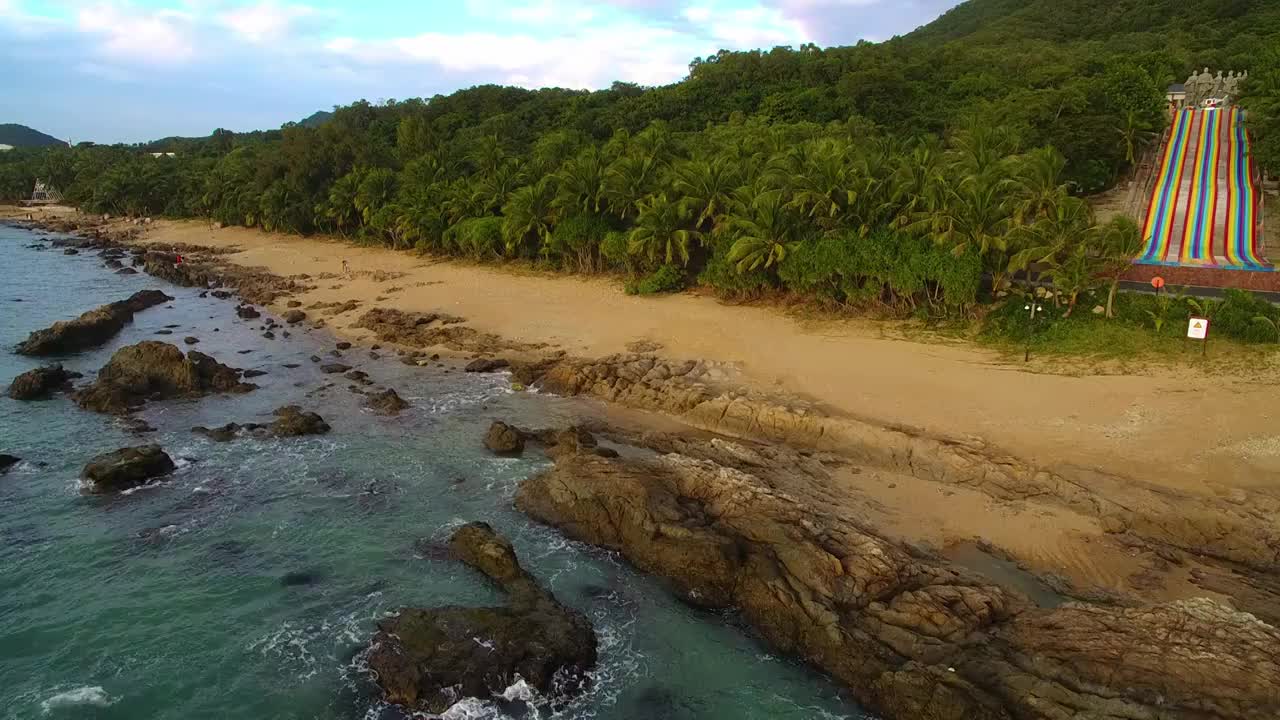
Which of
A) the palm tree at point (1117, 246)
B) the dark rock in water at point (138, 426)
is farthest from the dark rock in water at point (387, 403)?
the palm tree at point (1117, 246)

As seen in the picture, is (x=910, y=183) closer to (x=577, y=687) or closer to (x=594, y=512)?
(x=594, y=512)

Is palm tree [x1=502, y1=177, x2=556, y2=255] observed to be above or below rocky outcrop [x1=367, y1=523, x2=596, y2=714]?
above

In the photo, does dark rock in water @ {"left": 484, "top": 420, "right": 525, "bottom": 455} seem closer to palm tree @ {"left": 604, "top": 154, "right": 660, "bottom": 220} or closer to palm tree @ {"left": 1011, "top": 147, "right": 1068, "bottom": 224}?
palm tree @ {"left": 604, "top": 154, "right": 660, "bottom": 220}

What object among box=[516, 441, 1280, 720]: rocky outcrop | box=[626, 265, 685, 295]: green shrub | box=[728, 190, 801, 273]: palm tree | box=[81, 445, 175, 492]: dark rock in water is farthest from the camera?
box=[626, 265, 685, 295]: green shrub

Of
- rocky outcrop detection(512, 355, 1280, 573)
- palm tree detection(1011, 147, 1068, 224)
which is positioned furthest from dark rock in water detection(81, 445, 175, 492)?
palm tree detection(1011, 147, 1068, 224)

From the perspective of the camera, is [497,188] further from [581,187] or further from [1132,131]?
[1132,131]

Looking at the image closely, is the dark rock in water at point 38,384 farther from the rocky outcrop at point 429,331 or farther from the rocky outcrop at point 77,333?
the rocky outcrop at point 429,331

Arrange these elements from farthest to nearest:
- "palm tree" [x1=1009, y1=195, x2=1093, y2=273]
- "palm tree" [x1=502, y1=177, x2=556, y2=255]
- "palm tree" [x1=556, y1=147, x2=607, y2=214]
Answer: "palm tree" [x1=502, y1=177, x2=556, y2=255]
"palm tree" [x1=556, y1=147, x2=607, y2=214]
"palm tree" [x1=1009, y1=195, x2=1093, y2=273]
